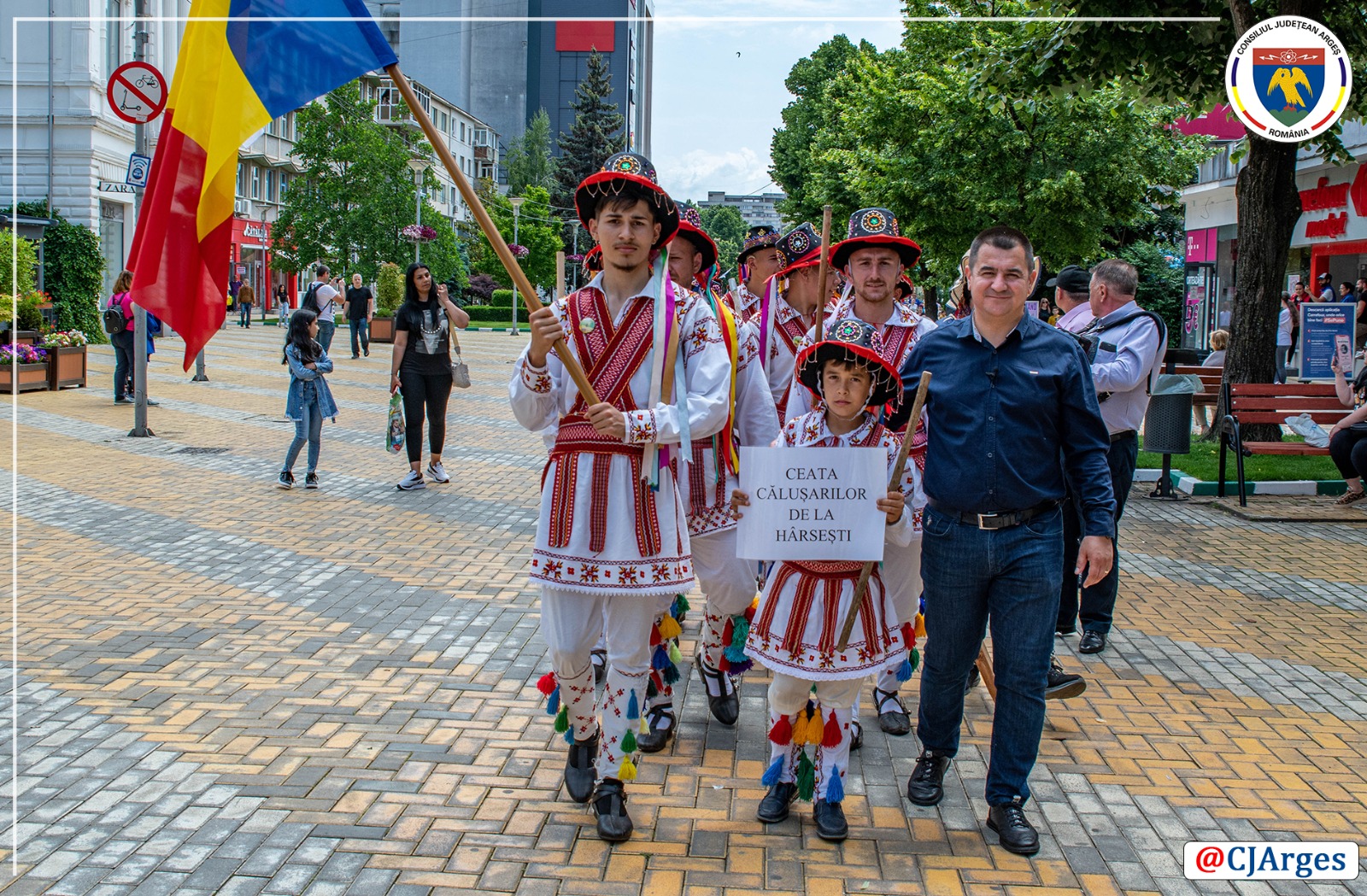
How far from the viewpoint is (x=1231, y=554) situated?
9.20m

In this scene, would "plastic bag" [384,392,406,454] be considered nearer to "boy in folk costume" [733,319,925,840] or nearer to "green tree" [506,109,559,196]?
"boy in folk costume" [733,319,925,840]

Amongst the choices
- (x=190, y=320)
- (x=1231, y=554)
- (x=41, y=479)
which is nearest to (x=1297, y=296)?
(x=1231, y=554)

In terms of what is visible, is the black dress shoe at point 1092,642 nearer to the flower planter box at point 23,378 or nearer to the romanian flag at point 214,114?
the romanian flag at point 214,114

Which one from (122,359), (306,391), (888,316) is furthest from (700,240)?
(122,359)

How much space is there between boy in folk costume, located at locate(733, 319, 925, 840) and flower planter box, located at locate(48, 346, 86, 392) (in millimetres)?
18131

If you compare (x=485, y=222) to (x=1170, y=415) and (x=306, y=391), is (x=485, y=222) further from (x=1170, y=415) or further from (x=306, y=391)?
(x=1170, y=415)

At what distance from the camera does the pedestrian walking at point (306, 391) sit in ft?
36.1

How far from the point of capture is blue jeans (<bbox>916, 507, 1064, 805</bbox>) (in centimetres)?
416

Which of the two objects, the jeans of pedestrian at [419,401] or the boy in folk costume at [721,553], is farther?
the jeans of pedestrian at [419,401]

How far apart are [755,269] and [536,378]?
3.52m

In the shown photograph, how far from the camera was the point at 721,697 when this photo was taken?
5.48 m

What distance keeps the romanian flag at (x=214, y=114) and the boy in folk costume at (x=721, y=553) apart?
1.79 meters

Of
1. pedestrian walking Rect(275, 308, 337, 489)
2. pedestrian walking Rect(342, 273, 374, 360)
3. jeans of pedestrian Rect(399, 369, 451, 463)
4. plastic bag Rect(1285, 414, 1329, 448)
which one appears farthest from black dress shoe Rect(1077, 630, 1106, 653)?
pedestrian walking Rect(342, 273, 374, 360)

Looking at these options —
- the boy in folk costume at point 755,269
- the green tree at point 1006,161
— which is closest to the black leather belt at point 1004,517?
the boy in folk costume at point 755,269
